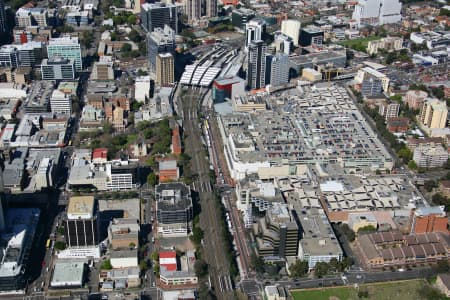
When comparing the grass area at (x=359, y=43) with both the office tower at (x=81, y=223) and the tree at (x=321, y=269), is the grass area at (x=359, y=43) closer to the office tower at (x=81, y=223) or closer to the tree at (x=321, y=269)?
the tree at (x=321, y=269)

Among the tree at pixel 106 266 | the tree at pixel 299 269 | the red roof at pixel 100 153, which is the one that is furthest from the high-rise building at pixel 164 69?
the tree at pixel 299 269

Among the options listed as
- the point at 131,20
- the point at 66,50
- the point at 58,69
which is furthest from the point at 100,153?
the point at 131,20

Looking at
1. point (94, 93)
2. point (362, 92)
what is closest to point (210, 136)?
point (94, 93)

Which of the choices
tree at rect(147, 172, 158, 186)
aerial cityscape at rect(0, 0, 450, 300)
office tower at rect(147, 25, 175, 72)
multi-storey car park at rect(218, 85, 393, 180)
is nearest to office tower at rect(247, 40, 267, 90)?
aerial cityscape at rect(0, 0, 450, 300)

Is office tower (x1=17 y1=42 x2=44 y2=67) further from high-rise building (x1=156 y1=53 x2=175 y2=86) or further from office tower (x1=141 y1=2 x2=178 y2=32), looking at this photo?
high-rise building (x1=156 y1=53 x2=175 y2=86)

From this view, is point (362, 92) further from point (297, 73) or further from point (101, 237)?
point (101, 237)

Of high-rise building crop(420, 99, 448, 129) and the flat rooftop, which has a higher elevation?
high-rise building crop(420, 99, 448, 129)

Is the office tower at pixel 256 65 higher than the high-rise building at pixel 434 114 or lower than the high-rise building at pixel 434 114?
higher
